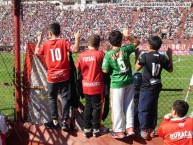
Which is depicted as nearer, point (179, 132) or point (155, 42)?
point (179, 132)

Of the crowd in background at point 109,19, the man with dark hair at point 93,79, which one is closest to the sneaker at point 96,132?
the man with dark hair at point 93,79

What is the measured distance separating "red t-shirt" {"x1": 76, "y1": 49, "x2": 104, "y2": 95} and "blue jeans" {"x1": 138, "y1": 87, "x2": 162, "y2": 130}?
0.67 meters

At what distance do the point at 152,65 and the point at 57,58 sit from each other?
1527mm

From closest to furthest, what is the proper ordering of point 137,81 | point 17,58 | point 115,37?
point 115,37 → point 137,81 → point 17,58

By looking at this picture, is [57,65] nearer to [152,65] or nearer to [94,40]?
[94,40]

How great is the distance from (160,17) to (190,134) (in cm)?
3273

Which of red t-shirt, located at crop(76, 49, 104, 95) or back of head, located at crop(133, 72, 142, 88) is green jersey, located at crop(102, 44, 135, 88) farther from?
back of head, located at crop(133, 72, 142, 88)

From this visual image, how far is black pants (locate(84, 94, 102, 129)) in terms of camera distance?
5.64m

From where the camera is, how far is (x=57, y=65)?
18.9 ft

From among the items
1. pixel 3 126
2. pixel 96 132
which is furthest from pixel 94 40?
pixel 3 126

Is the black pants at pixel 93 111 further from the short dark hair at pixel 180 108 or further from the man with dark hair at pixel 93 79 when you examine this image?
the short dark hair at pixel 180 108

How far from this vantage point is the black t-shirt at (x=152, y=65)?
550 centimetres

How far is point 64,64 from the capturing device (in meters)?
5.76

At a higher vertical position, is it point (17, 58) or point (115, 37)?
point (115, 37)
